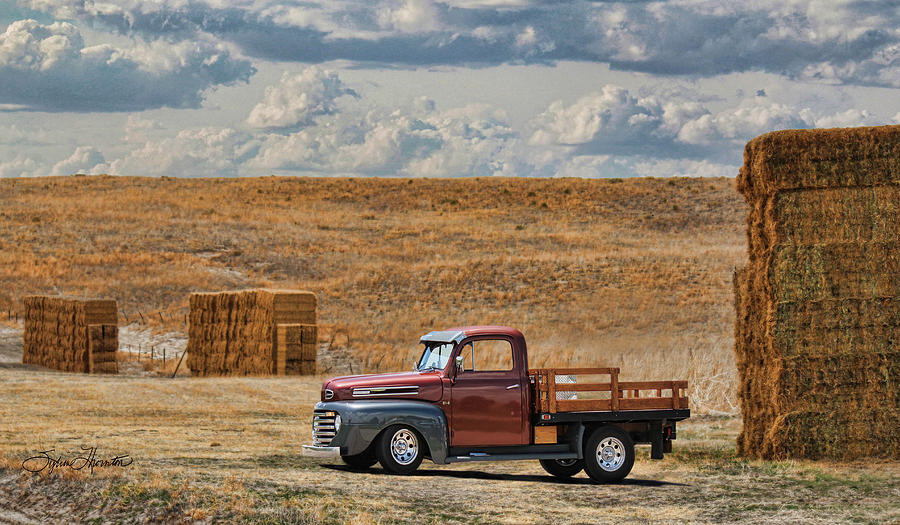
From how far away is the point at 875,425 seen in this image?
15.8 metres

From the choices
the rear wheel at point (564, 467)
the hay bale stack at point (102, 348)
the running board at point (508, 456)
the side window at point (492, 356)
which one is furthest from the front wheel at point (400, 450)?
the hay bale stack at point (102, 348)

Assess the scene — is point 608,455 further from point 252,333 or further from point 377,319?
point 377,319

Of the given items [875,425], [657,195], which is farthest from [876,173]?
[657,195]

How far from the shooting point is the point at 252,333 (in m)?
34.5

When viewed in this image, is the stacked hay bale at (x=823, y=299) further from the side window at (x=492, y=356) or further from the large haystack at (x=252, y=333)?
the large haystack at (x=252, y=333)

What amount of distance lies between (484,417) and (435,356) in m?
1.19

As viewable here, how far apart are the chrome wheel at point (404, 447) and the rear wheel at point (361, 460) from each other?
0.67 m

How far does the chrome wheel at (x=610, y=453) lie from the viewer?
48.4 feet

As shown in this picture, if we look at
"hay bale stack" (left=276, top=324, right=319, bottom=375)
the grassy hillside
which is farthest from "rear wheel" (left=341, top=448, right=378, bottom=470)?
"hay bale stack" (left=276, top=324, right=319, bottom=375)

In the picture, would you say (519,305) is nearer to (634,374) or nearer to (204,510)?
(634,374)

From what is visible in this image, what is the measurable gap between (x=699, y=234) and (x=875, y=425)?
7277 centimetres
